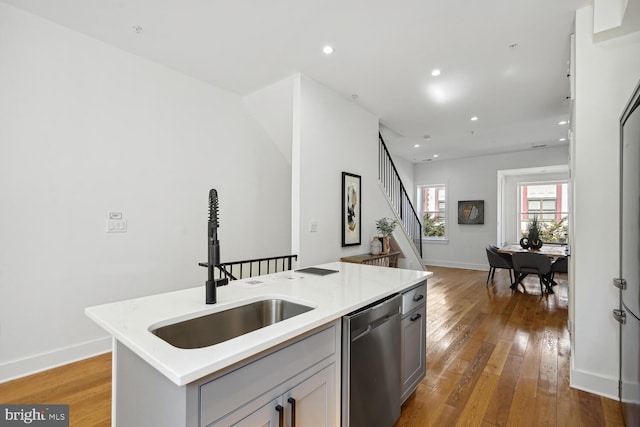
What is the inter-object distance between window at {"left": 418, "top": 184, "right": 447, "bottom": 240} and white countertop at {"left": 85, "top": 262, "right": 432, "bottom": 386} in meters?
6.68

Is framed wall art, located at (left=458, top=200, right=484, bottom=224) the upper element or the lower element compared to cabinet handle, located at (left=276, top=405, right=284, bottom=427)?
upper

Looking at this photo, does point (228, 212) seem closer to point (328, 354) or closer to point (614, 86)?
point (328, 354)

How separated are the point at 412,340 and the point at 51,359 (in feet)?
9.71

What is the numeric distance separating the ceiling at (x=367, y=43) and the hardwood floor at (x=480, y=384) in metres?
2.91

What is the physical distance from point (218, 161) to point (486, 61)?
320cm

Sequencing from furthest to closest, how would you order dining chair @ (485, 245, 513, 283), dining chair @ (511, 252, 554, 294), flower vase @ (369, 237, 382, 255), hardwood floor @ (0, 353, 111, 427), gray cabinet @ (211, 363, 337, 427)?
dining chair @ (485, 245, 513, 283) < dining chair @ (511, 252, 554, 294) < flower vase @ (369, 237, 382, 255) < hardwood floor @ (0, 353, 111, 427) < gray cabinet @ (211, 363, 337, 427)

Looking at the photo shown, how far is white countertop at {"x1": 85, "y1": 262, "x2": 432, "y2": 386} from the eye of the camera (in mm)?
928

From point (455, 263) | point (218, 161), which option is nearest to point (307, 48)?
point (218, 161)

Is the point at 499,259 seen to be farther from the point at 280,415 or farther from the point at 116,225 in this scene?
the point at 116,225

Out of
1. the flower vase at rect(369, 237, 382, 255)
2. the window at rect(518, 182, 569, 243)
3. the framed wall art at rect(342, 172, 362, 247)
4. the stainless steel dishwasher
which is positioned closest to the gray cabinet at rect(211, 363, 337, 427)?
the stainless steel dishwasher

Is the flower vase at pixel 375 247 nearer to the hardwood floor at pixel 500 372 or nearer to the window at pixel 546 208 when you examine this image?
the hardwood floor at pixel 500 372

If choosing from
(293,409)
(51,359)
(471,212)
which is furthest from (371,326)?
(471,212)

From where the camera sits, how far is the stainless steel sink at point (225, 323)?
1.31 m

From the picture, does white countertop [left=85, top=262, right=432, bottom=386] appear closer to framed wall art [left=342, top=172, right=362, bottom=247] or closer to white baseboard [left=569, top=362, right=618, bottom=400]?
white baseboard [left=569, top=362, right=618, bottom=400]
